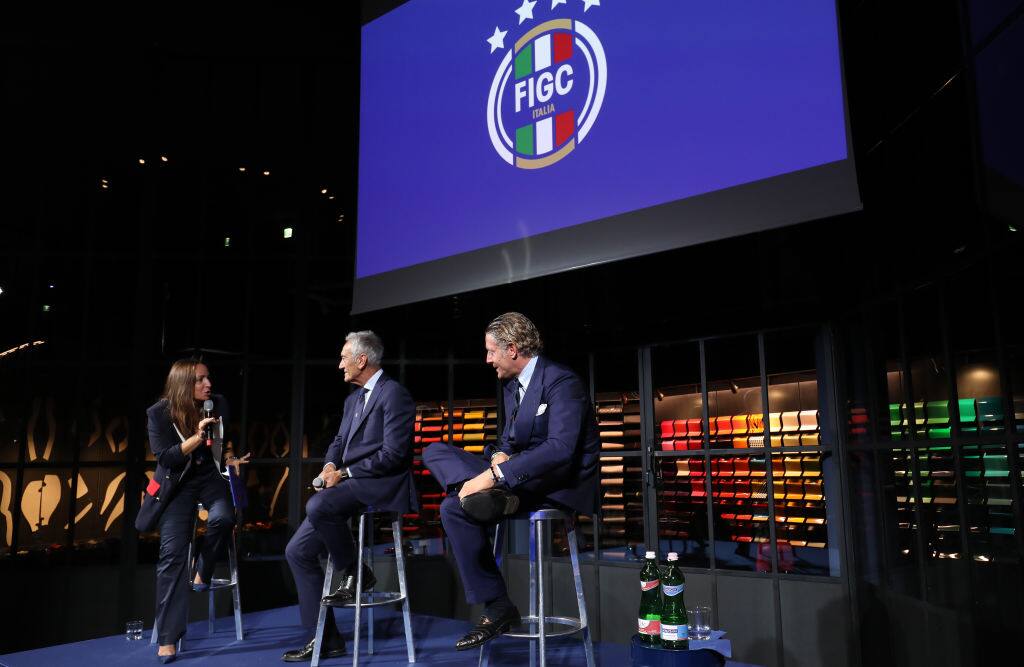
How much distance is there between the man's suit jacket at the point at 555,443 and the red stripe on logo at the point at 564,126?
1.19 metres

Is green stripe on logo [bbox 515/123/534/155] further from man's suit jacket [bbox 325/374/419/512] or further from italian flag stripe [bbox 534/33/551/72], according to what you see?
man's suit jacket [bbox 325/374/419/512]

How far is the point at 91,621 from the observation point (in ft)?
16.3

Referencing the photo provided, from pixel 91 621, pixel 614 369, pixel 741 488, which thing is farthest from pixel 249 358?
pixel 741 488

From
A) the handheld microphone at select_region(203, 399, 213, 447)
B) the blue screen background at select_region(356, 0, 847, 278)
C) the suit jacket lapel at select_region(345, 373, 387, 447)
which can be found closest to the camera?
the blue screen background at select_region(356, 0, 847, 278)

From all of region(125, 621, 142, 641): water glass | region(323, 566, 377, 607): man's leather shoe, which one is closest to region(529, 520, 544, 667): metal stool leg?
region(323, 566, 377, 607): man's leather shoe

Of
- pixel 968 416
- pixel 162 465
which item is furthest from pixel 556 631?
pixel 162 465

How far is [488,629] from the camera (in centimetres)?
250

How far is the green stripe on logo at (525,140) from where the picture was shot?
360 cm

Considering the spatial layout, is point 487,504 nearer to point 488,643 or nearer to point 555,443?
point 555,443

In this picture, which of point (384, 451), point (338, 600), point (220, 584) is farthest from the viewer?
point (220, 584)

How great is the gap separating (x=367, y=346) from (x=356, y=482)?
1.97 feet

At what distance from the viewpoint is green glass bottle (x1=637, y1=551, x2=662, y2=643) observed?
2508 millimetres

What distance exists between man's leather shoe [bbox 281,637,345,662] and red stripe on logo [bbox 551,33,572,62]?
9.03 feet

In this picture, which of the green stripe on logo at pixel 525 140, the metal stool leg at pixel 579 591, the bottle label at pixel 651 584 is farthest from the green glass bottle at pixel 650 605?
the green stripe on logo at pixel 525 140
